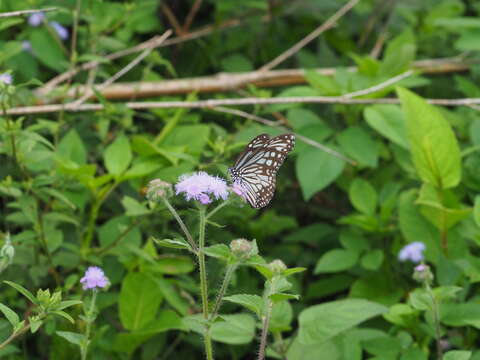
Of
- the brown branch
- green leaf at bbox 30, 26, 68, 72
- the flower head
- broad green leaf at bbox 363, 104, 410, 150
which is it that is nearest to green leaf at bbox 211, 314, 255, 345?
the flower head

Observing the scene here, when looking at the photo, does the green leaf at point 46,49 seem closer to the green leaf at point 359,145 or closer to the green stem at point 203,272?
the green leaf at point 359,145

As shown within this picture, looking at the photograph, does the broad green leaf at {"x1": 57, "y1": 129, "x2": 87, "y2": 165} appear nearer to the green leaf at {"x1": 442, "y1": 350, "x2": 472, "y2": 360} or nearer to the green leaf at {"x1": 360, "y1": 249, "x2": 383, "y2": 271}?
the green leaf at {"x1": 360, "y1": 249, "x2": 383, "y2": 271}

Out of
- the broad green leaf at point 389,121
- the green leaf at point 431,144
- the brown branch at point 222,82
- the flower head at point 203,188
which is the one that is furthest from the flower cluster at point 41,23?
the flower head at point 203,188

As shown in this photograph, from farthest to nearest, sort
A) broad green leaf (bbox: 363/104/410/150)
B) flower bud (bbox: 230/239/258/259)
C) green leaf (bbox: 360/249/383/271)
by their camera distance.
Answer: broad green leaf (bbox: 363/104/410/150), green leaf (bbox: 360/249/383/271), flower bud (bbox: 230/239/258/259)

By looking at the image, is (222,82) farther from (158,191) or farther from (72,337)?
(72,337)

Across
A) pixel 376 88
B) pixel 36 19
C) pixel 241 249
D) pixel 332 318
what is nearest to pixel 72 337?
pixel 241 249

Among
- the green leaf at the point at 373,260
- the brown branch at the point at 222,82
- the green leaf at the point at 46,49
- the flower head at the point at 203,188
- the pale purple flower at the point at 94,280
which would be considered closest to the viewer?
the flower head at the point at 203,188
